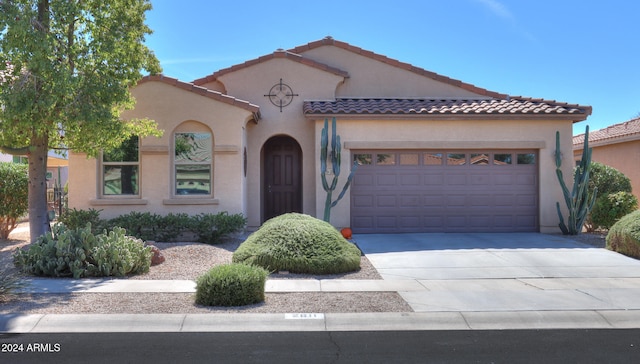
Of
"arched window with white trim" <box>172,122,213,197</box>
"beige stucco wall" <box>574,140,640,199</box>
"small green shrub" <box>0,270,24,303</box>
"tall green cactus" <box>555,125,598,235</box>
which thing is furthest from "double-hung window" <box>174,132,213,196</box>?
"beige stucco wall" <box>574,140,640,199</box>

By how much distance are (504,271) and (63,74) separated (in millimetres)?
9026

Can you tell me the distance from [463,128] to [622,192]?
17.2 feet

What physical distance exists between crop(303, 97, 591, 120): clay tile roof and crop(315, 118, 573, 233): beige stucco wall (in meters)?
0.32

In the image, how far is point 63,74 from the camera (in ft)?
30.8

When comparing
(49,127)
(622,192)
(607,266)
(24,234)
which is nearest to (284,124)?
(49,127)

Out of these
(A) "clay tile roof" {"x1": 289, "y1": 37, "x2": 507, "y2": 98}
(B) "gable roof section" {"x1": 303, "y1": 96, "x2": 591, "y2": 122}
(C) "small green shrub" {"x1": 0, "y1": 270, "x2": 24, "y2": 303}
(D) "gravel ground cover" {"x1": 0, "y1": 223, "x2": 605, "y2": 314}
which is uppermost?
(A) "clay tile roof" {"x1": 289, "y1": 37, "x2": 507, "y2": 98}

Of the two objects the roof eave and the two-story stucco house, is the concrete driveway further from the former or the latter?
the roof eave

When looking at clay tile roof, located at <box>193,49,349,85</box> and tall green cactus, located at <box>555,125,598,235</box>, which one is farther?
clay tile roof, located at <box>193,49,349,85</box>

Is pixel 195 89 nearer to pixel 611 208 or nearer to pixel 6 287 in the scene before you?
pixel 6 287

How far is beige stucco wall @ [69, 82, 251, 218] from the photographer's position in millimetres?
13539

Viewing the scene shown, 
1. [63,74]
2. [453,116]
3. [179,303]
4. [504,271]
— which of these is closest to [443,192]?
[453,116]

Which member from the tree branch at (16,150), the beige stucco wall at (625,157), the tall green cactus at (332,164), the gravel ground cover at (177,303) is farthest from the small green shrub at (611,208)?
the tree branch at (16,150)

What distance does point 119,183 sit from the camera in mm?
13820

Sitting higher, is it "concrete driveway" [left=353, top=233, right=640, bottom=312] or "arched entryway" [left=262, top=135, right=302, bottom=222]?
"arched entryway" [left=262, top=135, right=302, bottom=222]
